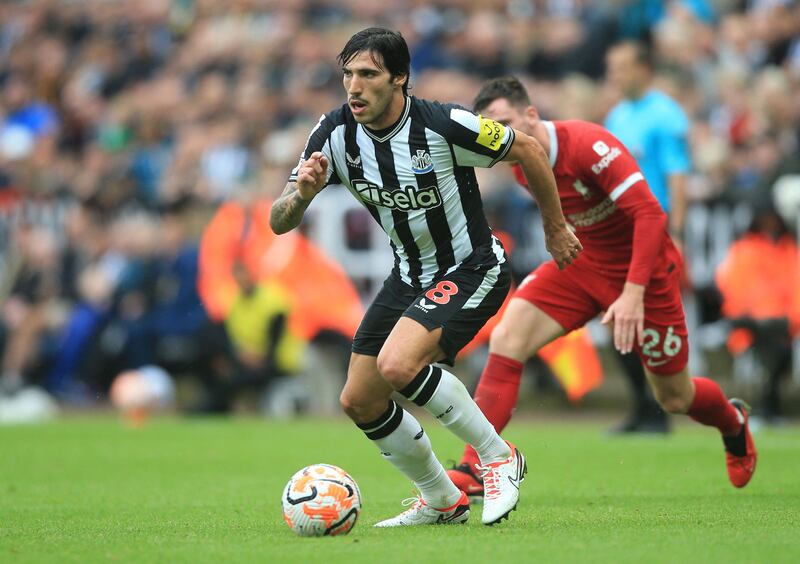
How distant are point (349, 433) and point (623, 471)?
4100mm

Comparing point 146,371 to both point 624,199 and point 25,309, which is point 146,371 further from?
point 624,199

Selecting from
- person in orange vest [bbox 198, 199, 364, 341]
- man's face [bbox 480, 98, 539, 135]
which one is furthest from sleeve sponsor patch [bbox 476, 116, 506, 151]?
person in orange vest [bbox 198, 199, 364, 341]

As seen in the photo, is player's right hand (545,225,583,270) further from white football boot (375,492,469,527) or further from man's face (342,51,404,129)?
white football boot (375,492,469,527)

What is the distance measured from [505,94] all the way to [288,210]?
163cm

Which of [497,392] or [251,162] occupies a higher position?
[251,162]

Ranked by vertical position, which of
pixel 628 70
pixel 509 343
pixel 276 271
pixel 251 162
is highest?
pixel 251 162

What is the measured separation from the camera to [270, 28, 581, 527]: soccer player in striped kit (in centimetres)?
590

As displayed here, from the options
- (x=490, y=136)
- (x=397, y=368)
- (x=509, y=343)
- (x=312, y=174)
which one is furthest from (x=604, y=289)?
(x=312, y=174)

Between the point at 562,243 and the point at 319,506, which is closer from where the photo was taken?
the point at 319,506

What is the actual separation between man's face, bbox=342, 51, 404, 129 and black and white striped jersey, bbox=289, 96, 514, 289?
0.15 meters

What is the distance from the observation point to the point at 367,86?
5.88m

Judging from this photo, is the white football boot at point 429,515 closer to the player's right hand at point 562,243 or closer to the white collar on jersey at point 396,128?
the player's right hand at point 562,243

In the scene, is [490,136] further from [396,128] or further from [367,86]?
[367,86]

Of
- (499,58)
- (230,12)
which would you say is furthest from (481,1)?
(230,12)
